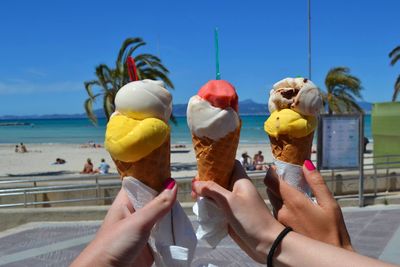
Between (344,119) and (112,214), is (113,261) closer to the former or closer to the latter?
(112,214)

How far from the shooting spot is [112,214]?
246cm

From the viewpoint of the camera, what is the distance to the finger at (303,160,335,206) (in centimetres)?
254

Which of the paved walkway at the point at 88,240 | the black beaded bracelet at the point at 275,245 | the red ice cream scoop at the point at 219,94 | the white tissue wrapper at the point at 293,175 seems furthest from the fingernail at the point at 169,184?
the paved walkway at the point at 88,240

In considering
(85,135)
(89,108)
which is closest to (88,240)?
(89,108)

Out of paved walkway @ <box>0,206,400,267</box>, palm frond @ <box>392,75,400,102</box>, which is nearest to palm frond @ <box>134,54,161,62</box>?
paved walkway @ <box>0,206,400,267</box>

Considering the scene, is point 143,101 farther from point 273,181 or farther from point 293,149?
point 293,149

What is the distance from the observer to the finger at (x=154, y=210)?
2.18 metres

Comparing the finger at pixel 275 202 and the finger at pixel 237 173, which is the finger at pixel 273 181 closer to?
the finger at pixel 275 202

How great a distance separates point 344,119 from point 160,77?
448 inches

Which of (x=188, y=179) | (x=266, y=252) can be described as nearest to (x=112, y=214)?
(x=266, y=252)

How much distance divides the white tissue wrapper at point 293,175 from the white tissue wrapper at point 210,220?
0.53 m

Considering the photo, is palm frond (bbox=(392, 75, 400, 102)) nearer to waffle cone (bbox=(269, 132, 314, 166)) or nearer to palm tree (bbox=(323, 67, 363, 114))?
palm tree (bbox=(323, 67, 363, 114))

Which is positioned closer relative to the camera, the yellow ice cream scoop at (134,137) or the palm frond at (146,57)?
the yellow ice cream scoop at (134,137)

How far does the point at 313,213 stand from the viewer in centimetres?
251
